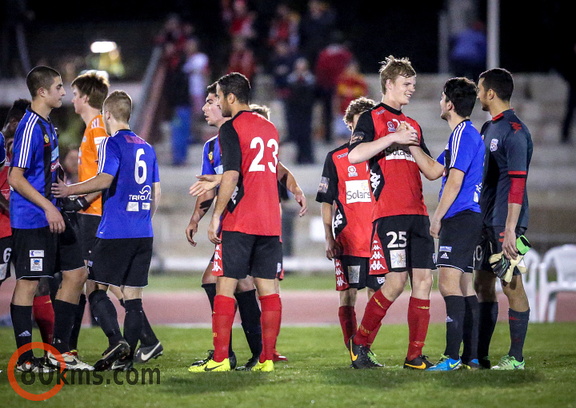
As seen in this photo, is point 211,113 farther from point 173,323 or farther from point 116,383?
point 173,323

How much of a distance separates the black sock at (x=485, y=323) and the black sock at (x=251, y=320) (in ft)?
6.04

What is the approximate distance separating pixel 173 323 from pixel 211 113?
15.3 feet

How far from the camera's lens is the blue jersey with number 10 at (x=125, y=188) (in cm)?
720

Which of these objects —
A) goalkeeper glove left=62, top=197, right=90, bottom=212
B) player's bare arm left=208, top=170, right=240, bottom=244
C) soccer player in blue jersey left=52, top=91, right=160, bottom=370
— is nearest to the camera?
player's bare arm left=208, top=170, right=240, bottom=244

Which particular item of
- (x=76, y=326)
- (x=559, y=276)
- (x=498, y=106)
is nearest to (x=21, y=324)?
(x=76, y=326)

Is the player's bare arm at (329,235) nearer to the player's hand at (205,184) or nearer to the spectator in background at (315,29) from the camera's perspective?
the player's hand at (205,184)

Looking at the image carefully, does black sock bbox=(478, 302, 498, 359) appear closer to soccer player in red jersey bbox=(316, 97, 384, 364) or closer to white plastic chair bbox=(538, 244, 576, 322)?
soccer player in red jersey bbox=(316, 97, 384, 364)

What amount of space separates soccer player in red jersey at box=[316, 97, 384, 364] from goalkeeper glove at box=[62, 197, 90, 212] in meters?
2.15

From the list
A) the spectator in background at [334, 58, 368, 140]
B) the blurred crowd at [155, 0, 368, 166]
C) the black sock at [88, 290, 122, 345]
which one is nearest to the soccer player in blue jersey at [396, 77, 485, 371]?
the black sock at [88, 290, 122, 345]

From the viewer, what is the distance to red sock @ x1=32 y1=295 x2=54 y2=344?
766 cm

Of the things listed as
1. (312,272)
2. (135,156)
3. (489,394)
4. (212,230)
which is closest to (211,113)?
(135,156)

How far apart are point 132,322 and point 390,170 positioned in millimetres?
2422

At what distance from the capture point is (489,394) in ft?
19.8

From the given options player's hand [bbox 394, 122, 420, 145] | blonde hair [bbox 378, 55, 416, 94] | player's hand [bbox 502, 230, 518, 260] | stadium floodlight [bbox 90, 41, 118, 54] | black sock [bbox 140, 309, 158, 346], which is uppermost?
stadium floodlight [bbox 90, 41, 118, 54]
